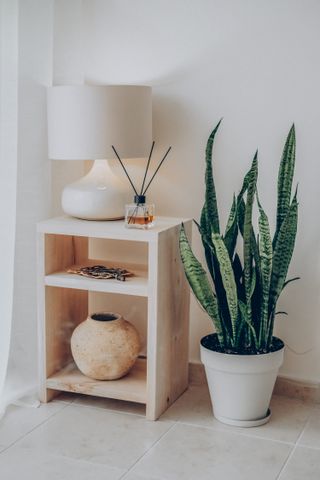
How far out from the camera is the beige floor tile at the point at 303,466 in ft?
7.09

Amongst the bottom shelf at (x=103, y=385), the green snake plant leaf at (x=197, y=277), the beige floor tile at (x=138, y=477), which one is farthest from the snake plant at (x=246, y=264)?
the beige floor tile at (x=138, y=477)

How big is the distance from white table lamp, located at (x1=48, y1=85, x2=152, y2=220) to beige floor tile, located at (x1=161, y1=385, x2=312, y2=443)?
723mm

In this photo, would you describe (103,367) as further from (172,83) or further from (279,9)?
(279,9)

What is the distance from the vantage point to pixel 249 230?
2404mm

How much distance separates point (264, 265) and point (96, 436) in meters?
0.77

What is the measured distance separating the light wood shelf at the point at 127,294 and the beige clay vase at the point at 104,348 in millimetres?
51

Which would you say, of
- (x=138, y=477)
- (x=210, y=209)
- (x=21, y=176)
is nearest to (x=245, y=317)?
(x=210, y=209)

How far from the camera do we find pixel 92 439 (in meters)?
2.38

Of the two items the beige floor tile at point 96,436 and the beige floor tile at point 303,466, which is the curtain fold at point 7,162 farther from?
the beige floor tile at point 303,466

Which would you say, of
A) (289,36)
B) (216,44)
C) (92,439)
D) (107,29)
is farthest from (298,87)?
(92,439)

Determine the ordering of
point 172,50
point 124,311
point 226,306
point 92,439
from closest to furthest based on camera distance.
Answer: point 92,439 < point 226,306 < point 172,50 < point 124,311

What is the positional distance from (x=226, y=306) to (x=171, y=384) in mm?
368

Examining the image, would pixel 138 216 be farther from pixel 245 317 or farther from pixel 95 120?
pixel 245 317

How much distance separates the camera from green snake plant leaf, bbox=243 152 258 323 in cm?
237
